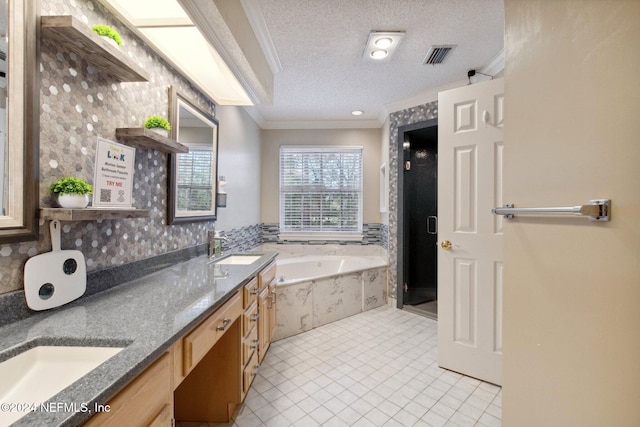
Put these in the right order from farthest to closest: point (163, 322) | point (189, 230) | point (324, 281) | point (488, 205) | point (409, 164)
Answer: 1. point (409, 164)
2. point (324, 281)
3. point (189, 230)
4. point (488, 205)
5. point (163, 322)

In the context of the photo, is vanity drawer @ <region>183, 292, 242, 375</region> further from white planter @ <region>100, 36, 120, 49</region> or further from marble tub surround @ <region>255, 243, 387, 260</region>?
marble tub surround @ <region>255, 243, 387, 260</region>

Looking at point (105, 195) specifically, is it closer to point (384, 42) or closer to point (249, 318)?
point (249, 318)

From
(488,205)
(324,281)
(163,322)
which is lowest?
(324,281)

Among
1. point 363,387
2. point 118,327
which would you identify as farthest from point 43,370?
point 363,387

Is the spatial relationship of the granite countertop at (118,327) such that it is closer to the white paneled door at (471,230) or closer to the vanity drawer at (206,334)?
the vanity drawer at (206,334)

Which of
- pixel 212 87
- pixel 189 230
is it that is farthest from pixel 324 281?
pixel 212 87

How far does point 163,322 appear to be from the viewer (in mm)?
897

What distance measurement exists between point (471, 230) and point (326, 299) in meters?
1.61

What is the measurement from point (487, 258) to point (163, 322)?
1.91 m

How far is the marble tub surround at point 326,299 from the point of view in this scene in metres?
2.64

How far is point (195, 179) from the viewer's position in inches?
81.6

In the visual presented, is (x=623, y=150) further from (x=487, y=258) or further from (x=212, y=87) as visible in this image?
(x=212, y=87)

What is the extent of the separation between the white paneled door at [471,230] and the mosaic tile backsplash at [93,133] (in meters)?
1.93

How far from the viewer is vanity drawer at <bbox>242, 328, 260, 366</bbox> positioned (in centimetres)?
157
